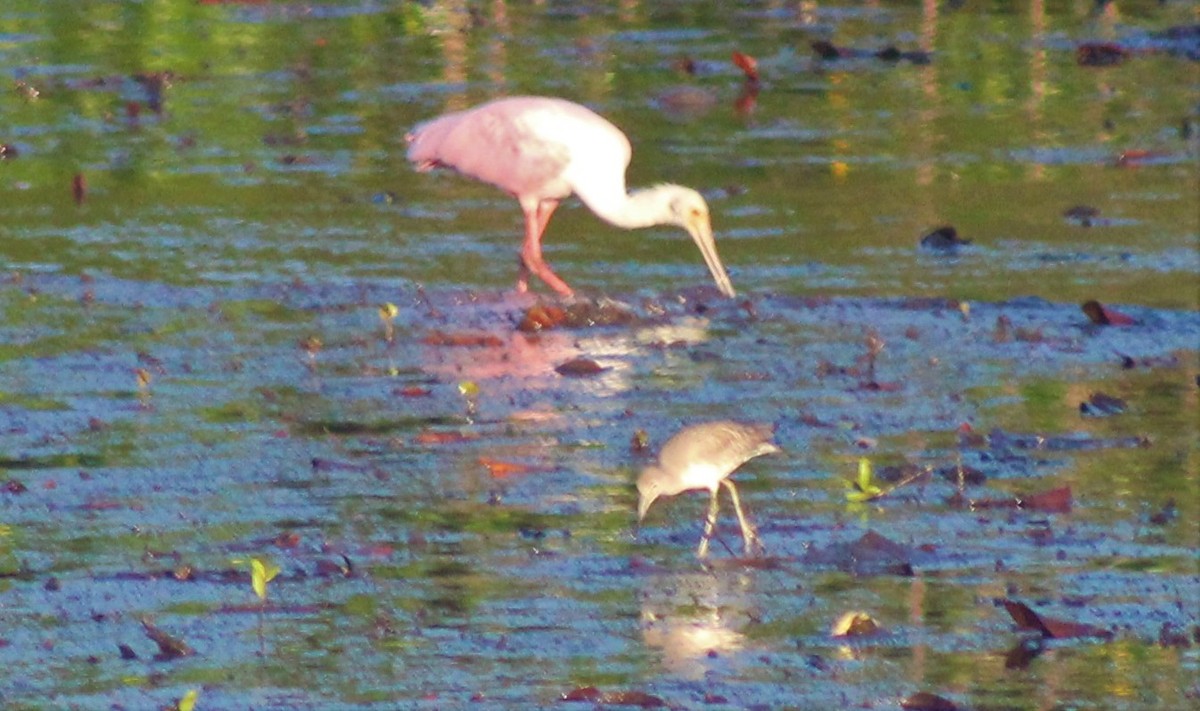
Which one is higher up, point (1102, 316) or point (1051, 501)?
point (1051, 501)

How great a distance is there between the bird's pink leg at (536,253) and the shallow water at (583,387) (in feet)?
0.54

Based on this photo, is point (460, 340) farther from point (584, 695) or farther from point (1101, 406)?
point (584, 695)

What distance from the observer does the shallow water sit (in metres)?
5.93

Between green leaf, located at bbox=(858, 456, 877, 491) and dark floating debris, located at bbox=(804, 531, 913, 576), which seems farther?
green leaf, located at bbox=(858, 456, 877, 491)

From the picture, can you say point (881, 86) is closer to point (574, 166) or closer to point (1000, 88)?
point (1000, 88)

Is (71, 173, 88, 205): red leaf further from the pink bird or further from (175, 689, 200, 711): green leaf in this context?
(175, 689, 200, 711): green leaf

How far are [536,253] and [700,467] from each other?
3.76 meters

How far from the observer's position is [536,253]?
10.4 m

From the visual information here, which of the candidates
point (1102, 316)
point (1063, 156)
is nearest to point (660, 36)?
point (1063, 156)

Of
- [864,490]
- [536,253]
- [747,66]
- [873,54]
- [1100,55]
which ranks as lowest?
[873,54]

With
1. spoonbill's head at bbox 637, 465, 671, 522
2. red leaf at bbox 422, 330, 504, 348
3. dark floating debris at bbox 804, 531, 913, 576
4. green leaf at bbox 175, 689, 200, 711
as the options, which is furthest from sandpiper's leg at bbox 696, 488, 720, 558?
red leaf at bbox 422, 330, 504, 348

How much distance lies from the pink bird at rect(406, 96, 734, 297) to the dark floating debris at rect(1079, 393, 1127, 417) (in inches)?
93.6

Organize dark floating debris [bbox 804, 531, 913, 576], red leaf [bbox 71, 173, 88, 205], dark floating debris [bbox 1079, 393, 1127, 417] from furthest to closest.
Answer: red leaf [bbox 71, 173, 88, 205]
dark floating debris [bbox 1079, 393, 1127, 417]
dark floating debris [bbox 804, 531, 913, 576]

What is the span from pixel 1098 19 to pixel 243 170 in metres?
7.49
